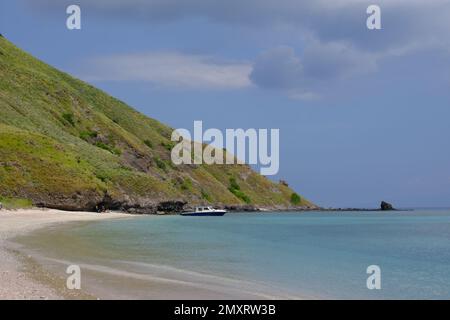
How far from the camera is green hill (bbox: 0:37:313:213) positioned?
10173 cm

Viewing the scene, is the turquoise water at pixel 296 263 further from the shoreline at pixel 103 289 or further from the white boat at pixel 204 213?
the white boat at pixel 204 213

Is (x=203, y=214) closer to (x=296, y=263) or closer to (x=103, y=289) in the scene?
(x=296, y=263)

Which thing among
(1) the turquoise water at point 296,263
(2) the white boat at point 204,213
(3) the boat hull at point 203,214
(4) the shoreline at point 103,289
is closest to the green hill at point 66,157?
(2) the white boat at point 204,213

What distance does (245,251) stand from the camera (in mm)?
45281

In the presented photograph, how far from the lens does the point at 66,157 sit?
377 feet

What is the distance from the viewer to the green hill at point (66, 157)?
10173 cm

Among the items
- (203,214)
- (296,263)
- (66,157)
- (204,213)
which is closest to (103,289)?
(296,263)

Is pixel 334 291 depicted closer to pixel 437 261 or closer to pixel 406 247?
pixel 437 261

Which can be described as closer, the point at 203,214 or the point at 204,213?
the point at 203,214

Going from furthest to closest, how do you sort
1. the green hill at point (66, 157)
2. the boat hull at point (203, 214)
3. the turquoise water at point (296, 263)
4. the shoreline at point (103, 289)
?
the boat hull at point (203, 214) < the green hill at point (66, 157) < the turquoise water at point (296, 263) < the shoreline at point (103, 289)

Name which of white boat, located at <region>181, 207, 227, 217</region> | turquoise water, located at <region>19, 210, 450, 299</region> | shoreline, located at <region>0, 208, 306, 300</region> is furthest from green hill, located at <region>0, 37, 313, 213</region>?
shoreline, located at <region>0, 208, 306, 300</region>

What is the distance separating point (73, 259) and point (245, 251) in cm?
1729

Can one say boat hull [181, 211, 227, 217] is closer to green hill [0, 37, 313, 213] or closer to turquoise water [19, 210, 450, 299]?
green hill [0, 37, 313, 213]

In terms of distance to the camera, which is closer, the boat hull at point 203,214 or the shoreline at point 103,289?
the shoreline at point 103,289
